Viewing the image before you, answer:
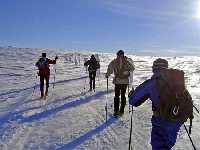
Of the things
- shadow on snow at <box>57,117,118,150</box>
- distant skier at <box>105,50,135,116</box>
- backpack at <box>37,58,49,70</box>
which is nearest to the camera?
shadow on snow at <box>57,117,118,150</box>

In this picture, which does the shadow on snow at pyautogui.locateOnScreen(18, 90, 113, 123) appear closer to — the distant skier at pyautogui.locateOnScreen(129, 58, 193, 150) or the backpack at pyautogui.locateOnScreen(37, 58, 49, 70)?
the backpack at pyautogui.locateOnScreen(37, 58, 49, 70)

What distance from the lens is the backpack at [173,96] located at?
19.5ft

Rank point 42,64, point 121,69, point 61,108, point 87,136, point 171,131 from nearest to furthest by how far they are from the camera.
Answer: point 171,131 → point 87,136 → point 121,69 → point 61,108 → point 42,64

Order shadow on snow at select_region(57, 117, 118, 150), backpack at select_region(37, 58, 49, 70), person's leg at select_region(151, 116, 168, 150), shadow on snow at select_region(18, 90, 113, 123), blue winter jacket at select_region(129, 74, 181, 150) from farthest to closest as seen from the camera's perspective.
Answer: backpack at select_region(37, 58, 49, 70), shadow on snow at select_region(18, 90, 113, 123), shadow on snow at select_region(57, 117, 118, 150), person's leg at select_region(151, 116, 168, 150), blue winter jacket at select_region(129, 74, 181, 150)

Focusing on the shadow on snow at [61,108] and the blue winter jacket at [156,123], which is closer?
the blue winter jacket at [156,123]

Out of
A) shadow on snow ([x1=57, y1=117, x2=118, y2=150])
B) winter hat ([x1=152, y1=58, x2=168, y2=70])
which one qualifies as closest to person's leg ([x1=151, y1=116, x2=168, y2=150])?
winter hat ([x1=152, y1=58, x2=168, y2=70])

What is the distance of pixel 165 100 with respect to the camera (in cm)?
605

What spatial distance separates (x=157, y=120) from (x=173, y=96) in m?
0.57

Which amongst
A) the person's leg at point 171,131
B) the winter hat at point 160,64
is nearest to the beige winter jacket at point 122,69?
the winter hat at point 160,64

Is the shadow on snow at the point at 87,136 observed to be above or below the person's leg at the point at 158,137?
below

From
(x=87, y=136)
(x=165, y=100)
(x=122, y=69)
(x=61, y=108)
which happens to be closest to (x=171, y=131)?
(x=165, y=100)

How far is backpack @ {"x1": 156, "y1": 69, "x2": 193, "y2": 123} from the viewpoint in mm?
5957

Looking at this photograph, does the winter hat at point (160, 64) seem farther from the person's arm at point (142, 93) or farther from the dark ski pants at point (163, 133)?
the dark ski pants at point (163, 133)

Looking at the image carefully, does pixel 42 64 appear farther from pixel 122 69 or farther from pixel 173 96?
pixel 173 96
